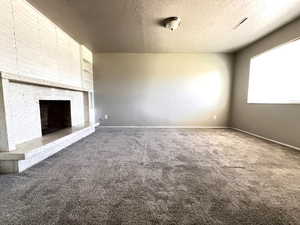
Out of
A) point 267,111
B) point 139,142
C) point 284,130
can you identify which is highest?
point 267,111

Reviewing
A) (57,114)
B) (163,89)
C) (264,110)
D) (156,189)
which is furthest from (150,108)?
(156,189)

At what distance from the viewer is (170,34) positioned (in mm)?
3295

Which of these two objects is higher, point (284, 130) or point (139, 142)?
point (284, 130)

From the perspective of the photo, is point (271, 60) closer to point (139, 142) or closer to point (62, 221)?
point (139, 142)

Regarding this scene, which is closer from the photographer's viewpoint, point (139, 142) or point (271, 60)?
point (139, 142)

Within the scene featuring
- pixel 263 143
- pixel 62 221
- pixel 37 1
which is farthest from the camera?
pixel 263 143

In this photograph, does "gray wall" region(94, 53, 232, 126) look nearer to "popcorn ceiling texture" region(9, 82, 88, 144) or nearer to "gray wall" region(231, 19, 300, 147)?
"gray wall" region(231, 19, 300, 147)

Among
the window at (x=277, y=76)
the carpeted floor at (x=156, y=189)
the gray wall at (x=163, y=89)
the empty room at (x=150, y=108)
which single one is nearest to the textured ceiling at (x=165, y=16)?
the empty room at (x=150, y=108)

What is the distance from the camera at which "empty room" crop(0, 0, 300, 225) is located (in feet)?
4.11

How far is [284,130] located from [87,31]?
15.3ft

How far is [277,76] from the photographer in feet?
10.5

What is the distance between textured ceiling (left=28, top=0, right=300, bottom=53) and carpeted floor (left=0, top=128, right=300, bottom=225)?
2399 millimetres

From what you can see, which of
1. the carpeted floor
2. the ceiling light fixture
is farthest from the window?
the carpeted floor

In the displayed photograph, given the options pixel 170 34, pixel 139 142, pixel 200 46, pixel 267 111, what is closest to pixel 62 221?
pixel 139 142
